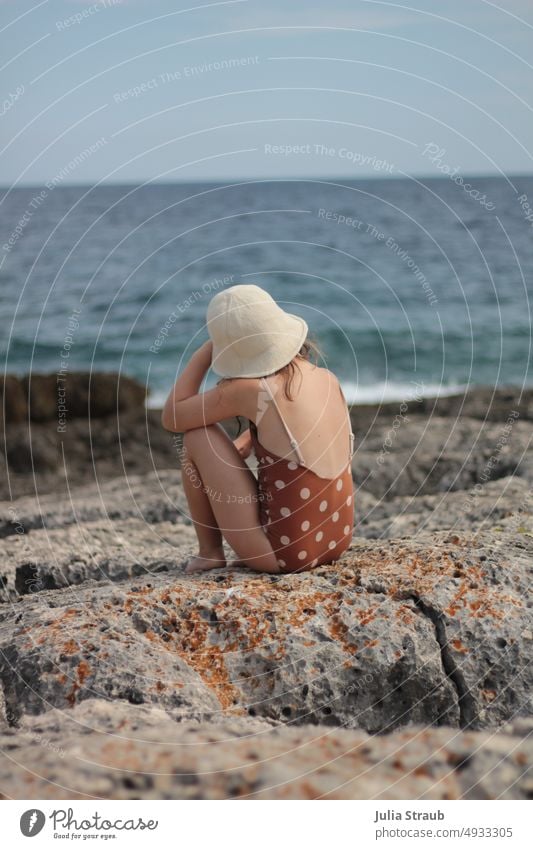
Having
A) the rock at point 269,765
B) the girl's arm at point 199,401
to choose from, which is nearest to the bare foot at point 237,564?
the girl's arm at point 199,401

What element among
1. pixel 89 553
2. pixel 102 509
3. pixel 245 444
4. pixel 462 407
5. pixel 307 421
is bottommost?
pixel 89 553

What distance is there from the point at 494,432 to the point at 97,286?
44.6ft

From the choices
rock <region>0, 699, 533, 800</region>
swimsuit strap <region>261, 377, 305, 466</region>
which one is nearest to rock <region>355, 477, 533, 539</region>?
swimsuit strap <region>261, 377, 305, 466</region>

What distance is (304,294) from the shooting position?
1834 cm

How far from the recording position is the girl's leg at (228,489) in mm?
3895

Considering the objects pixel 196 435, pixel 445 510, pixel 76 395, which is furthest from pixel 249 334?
pixel 76 395

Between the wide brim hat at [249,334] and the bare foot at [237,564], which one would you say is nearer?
the wide brim hat at [249,334]

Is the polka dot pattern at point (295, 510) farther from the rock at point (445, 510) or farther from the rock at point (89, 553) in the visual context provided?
the rock at point (445, 510)

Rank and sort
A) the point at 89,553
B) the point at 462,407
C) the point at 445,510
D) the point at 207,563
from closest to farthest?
the point at 207,563 → the point at 89,553 → the point at 445,510 → the point at 462,407

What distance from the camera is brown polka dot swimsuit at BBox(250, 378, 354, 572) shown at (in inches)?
153

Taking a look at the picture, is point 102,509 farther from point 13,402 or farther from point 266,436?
point 13,402

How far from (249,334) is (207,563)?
3.67ft

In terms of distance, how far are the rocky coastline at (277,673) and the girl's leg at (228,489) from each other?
224mm

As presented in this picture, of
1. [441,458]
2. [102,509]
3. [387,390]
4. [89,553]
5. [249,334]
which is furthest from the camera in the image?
[387,390]
